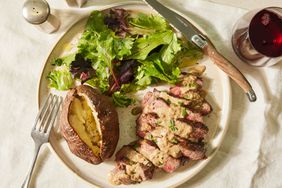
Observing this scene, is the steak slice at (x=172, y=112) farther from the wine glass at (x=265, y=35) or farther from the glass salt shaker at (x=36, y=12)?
the glass salt shaker at (x=36, y=12)

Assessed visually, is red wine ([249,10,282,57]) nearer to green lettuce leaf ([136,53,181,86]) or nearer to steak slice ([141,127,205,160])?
green lettuce leaf ([136,53,181,86])

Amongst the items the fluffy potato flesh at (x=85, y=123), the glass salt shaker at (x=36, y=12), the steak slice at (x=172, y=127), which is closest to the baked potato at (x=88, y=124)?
the fluffy potato flesh at (x=85, y=123)

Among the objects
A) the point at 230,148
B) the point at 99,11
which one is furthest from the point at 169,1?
the point at 230,148

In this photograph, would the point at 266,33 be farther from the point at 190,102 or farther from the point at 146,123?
the point at 146,123

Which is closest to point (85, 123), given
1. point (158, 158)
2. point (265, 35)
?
point (158, 158)

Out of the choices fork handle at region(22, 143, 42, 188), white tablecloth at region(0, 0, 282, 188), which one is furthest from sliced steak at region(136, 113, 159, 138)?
fork handle at region(22, 143, 42, 188)

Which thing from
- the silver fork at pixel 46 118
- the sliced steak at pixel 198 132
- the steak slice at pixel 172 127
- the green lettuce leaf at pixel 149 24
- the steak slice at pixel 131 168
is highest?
the green lettuce leaf at pixel 149 24

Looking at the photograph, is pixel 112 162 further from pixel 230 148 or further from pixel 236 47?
pixel 236 47
